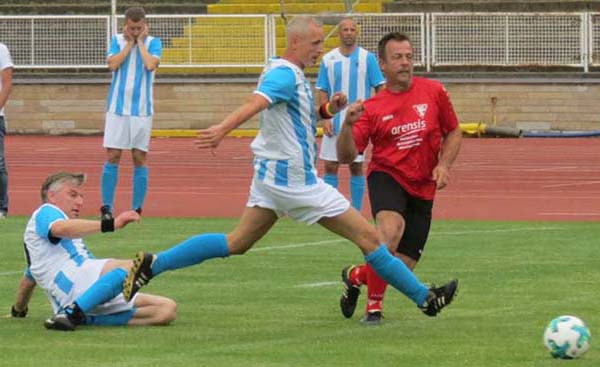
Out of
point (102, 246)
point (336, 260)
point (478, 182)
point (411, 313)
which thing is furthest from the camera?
point (478, 182)

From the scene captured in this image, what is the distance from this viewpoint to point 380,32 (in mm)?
35750

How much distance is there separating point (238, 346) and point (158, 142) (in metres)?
24.7

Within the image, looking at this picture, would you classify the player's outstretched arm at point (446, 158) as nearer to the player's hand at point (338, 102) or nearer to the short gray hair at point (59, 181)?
the player's hand at point (338, 102)

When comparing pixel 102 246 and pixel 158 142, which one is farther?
pixel 158 142

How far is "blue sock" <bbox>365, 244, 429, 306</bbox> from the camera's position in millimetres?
10125

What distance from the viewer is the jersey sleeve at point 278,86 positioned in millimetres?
9836

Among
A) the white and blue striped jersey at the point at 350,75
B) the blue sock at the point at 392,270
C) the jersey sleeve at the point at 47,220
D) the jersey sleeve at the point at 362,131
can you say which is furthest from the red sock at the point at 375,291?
the white and blue striped jersey at the point at 350,75

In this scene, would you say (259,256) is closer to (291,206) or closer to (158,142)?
(291,206)

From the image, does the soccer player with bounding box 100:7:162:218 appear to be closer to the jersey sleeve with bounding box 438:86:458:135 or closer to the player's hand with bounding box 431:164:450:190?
the jersey sleeve with bounding box 438:86:458:135

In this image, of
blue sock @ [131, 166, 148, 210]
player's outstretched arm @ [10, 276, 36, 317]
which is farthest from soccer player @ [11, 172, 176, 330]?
blue sock @ [131, 166, 148, 210]

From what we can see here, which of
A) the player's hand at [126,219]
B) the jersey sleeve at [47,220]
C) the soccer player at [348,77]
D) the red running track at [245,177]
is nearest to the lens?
the player's hand at [126,219]

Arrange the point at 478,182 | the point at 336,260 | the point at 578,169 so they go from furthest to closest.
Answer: the point at 578,169, the point at 478,182, the point at 336,260

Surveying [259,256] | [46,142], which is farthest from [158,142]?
[259,256]

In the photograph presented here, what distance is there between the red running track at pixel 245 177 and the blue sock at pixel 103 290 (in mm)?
8850
